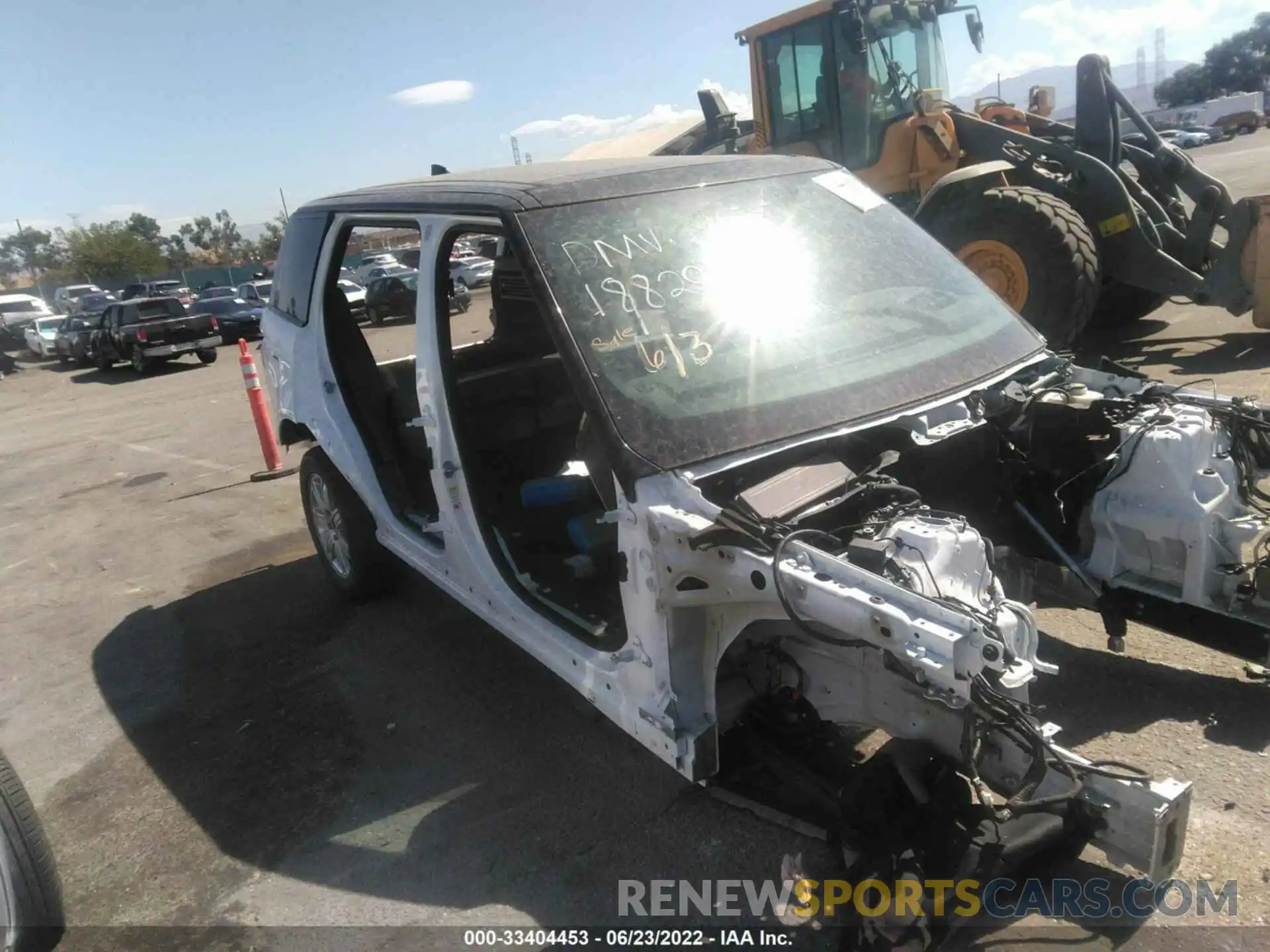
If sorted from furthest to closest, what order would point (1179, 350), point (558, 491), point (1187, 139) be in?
point (1187, 139) → point (1179, 350) → point (558, 491)

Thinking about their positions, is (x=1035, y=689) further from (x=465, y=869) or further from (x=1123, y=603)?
(x=465, y=869)

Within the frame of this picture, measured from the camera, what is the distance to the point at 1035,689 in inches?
133

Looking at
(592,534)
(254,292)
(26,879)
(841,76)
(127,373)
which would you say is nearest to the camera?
(26,879)

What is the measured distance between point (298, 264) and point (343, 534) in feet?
4.49

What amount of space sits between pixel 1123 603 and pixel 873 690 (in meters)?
1.29

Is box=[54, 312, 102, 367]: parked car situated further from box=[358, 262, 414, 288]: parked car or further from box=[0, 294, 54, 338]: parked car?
box=[0, 294, 54, 338]: parked car

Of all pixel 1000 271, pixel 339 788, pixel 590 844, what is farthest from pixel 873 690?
pixel 1000 271

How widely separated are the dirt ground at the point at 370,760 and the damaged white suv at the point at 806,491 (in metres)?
0.44

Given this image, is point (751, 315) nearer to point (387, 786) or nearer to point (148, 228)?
point (387, 786)

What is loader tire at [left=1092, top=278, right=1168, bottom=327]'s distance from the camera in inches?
358

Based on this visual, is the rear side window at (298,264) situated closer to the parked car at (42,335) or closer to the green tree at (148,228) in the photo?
the parked car at (42,335)

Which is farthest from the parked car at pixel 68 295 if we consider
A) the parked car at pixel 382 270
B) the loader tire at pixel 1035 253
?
the loader tire at pixel 1035 253

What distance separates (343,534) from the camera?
15.3 ft

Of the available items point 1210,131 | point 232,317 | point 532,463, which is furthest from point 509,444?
point 1210,131
